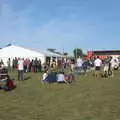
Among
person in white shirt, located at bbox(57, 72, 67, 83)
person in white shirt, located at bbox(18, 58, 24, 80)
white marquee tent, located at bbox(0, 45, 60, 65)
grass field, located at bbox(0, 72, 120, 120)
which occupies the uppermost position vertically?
white marquee tent, located at bbox(0, 45, 60, 65)

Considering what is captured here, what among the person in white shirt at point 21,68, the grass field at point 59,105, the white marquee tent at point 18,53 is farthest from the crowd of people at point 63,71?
the white marquee tent at point 18,53

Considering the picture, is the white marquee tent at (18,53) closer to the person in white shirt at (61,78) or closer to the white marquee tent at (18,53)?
the white marquee tent at (18,53)

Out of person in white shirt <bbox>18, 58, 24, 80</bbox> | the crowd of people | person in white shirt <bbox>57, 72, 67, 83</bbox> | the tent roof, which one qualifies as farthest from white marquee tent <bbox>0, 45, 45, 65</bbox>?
person in white shirt <bbox>57, 72, 67, 83</bbox>

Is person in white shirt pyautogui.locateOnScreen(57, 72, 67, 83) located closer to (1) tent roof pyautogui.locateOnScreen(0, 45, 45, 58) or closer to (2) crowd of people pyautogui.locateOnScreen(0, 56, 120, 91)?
(2) crowd of people pyautogui.locateOnScreen(0, 56, 120, 91)

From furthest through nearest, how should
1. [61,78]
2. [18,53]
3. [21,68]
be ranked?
[18,53]
[21,68]
[61,78]

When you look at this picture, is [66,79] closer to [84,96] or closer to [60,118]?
[84,96]

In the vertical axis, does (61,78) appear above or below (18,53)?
below

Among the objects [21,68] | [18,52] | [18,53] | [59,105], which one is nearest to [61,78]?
[21,68]

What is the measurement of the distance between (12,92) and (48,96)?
2.60 meters

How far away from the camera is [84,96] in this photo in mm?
16906

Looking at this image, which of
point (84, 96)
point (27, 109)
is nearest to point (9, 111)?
point (27, 109)

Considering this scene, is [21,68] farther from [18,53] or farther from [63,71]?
[18,53]

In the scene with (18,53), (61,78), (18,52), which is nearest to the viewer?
(61,78)

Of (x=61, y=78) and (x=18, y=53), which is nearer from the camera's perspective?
(x=61, y=78)
